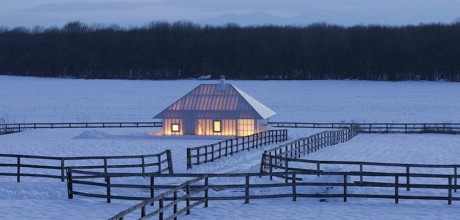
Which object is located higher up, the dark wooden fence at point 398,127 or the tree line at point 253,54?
the tree line at point 253,54

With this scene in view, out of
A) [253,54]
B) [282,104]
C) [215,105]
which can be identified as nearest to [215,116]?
[215,105]

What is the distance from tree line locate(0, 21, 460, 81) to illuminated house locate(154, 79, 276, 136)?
121 m

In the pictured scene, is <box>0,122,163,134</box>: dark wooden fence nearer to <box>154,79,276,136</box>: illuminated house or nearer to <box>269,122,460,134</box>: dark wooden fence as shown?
<box>154,79,276,136</box>: illuminated house

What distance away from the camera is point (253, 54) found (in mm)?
185750

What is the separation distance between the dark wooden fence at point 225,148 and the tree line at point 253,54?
404 ft

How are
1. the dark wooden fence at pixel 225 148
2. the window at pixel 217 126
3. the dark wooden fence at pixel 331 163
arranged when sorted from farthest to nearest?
1. the window at pixel 217 126
2. the dark wooden fence at pixel 225 148
3. the dark wooden fence at pixel 331 163

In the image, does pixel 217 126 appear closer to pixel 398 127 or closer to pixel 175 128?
pixel 175 128

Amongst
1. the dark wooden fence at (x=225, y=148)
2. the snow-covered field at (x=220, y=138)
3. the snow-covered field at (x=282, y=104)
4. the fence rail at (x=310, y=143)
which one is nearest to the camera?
the snow-covered field at (x=220, y=138)

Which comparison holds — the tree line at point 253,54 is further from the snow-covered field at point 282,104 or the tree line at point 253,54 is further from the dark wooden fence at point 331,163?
the dark wooden fence at point 331,163

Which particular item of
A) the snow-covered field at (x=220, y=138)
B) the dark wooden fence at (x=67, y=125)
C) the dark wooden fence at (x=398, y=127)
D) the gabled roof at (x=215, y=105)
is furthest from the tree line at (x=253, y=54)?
the gabled roof at (x=215, y=105)

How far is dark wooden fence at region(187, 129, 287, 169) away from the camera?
32.9m

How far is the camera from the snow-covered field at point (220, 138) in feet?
66.9

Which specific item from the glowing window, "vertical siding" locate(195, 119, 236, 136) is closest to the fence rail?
"vertical siding" locate(195, 119, 236, 136)

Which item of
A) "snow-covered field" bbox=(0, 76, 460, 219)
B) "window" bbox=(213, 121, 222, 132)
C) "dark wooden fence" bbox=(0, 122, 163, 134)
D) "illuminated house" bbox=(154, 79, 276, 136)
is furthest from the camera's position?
A: "dark wooden fence" bbox=(0, 122, 163, 134)
